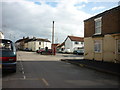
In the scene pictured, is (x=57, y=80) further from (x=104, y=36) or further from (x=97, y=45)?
(x=97, y=45)

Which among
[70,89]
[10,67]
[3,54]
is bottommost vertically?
[70,89]

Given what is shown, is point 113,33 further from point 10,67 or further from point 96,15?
point 10,67

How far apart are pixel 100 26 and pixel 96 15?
1717mm

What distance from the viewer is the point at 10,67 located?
29.0 ft

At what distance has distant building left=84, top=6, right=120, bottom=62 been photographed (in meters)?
16.8

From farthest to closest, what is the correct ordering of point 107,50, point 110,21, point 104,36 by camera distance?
point 104,36 → point 107,50 → point 110,21

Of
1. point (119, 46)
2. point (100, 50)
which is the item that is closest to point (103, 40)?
point (100, 50)

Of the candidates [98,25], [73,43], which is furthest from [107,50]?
[73,43]

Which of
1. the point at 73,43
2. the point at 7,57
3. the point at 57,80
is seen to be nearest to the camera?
the point at 57,80

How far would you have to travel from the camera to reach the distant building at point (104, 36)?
16.8 metres

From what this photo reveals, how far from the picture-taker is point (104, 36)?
61.5 ft

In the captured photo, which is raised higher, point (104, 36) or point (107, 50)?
point (104, 36)

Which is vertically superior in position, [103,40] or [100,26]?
[100,26]

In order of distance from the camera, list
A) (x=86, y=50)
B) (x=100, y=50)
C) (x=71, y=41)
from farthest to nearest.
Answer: (x=71, y=41)
(x=86, y=50)
(x=100, y=50)
